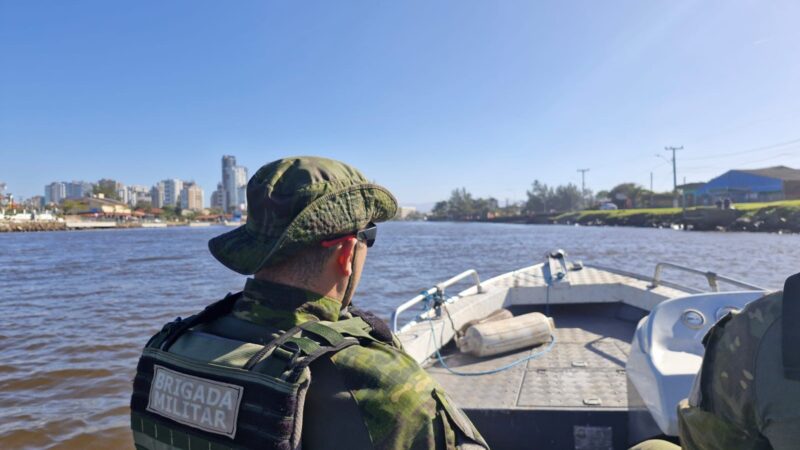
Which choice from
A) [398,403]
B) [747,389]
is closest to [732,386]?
[747,389]

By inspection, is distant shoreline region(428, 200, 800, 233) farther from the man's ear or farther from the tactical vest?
the tactical vest

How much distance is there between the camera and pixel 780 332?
1170mm

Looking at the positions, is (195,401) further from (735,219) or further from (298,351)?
(735,219)

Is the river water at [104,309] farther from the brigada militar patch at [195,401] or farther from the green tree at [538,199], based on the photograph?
the green tree at [538,199]

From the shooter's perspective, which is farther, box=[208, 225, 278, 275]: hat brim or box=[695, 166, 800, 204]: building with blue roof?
box=[695, 166, 800, 204]: building with blue roof

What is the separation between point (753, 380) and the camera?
47.8 inches

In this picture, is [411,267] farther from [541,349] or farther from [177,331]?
[177,331]

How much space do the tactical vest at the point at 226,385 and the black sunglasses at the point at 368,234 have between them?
0.23m

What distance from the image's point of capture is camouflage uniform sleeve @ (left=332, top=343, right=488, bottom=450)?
3.60 feet

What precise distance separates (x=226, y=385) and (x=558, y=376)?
3.82m

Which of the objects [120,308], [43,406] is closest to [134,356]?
[43,406]

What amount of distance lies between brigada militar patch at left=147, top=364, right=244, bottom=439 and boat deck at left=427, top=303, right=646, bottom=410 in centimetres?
281

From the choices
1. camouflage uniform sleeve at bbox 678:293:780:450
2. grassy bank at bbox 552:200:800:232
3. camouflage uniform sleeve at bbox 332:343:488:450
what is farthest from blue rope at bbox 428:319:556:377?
grassy bank at bbox 552:200:800:232

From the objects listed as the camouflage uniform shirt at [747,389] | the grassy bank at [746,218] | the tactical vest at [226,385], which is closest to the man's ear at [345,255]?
the tactical vest at [226,385]
